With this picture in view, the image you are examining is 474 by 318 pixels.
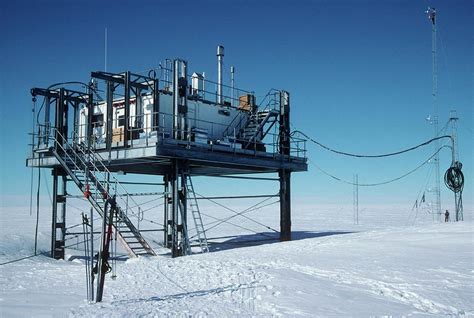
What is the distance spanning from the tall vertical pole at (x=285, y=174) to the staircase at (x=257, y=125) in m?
0.54

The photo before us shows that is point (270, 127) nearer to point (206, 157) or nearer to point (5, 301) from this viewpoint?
point (206, 157)

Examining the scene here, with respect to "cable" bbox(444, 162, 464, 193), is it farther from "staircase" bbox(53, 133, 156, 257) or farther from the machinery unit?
"staircase" bbox(53, 133, 156, 257)

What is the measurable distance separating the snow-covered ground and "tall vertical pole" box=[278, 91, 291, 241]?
7129 millimetres

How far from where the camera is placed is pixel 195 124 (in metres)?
23.2

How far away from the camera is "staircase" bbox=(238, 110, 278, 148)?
25.5m

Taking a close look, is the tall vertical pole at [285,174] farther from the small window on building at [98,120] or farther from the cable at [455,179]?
the cable at [455,179]

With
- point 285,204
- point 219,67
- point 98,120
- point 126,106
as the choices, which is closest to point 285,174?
point 285,204

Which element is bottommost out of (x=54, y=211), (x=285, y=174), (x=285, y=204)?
(x=54, y=211)

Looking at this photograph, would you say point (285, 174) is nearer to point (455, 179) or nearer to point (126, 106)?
point (126, 106)

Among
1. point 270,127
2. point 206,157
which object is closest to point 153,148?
point 206,157

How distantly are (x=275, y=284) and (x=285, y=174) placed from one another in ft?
49.5

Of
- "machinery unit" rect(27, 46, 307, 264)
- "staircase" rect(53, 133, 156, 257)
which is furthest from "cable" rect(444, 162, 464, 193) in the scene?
"staircase" rect(53, 133, 156, 257)

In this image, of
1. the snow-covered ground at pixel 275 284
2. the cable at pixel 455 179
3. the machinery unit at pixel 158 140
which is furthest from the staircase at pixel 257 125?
the cable at pixel 455 179

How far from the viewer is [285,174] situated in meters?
26.3
